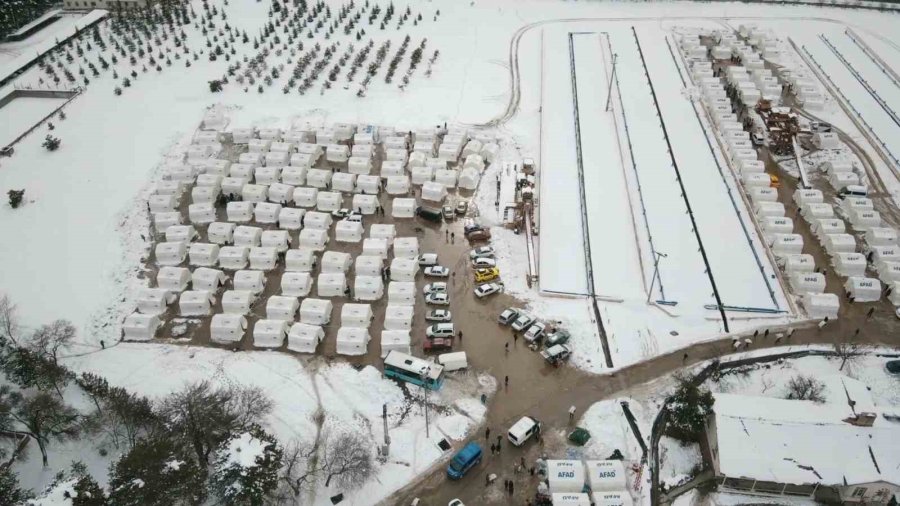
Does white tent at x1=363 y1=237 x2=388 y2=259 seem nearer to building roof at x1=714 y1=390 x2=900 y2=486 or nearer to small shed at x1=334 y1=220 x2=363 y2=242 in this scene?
small shed at x1=334 y1=220 x2=363 y2=242

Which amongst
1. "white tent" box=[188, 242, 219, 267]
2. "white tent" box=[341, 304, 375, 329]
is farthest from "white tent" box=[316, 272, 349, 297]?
"white tent" box=[188, 242, 219, 267]

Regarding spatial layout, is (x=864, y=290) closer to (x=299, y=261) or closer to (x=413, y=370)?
(x=413, y=370)

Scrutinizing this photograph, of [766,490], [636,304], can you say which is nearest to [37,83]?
[636,304]

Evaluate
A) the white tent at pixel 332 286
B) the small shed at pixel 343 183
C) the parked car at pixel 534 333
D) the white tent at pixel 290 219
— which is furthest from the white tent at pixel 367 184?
the parked car at pixel 534 333

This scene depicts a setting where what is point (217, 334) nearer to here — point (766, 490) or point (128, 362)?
point (128, 362)

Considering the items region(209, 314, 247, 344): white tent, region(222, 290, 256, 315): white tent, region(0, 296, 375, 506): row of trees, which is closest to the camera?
region(0, 296, 375, 506): row of trees

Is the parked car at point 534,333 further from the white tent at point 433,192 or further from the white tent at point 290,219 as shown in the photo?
the white tent at point 290,219
